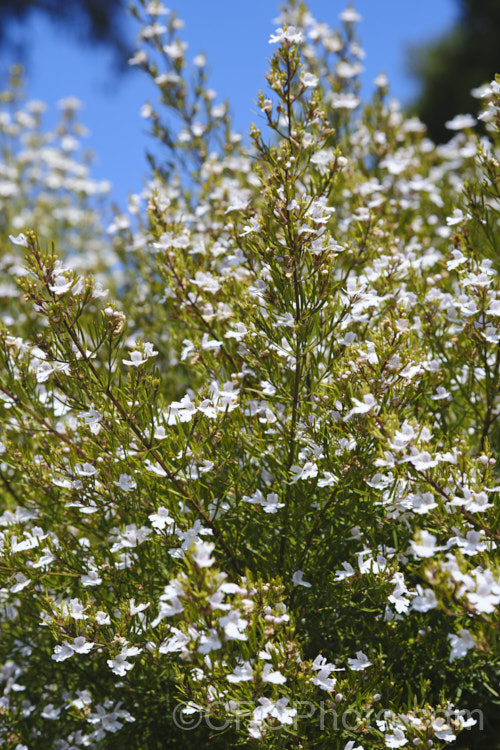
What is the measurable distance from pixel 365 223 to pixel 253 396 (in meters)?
1.07

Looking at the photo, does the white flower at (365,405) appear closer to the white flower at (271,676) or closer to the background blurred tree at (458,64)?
the white flower at (271,676)

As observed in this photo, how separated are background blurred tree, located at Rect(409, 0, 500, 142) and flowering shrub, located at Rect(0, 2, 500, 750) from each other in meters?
17.8

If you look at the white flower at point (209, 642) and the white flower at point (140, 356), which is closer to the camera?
the white flower at point (209, 642)

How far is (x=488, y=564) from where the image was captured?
2.00 meters

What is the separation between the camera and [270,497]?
244cm

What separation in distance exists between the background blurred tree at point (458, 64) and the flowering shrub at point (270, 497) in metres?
17.8

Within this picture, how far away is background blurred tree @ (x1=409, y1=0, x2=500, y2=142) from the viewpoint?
1952cm

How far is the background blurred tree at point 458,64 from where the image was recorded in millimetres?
19516

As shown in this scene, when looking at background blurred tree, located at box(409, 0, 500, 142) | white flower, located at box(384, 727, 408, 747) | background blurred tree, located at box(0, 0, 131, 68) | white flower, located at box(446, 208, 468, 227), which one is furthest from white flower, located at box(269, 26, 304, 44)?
background blurred tree, located at box(409, 0, 500, 142)

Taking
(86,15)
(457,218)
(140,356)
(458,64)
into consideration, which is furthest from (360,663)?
(458,64)

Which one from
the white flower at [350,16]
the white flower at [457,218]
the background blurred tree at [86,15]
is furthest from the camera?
the background blurred tree at [86,15]

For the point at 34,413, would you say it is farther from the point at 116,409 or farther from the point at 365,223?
the point at 365,223

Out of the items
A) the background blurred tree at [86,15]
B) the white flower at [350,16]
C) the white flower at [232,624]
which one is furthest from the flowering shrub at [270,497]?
the background blurred tree at [86,15]

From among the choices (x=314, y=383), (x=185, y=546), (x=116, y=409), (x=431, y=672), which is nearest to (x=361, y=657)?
(x=431, y=672)
